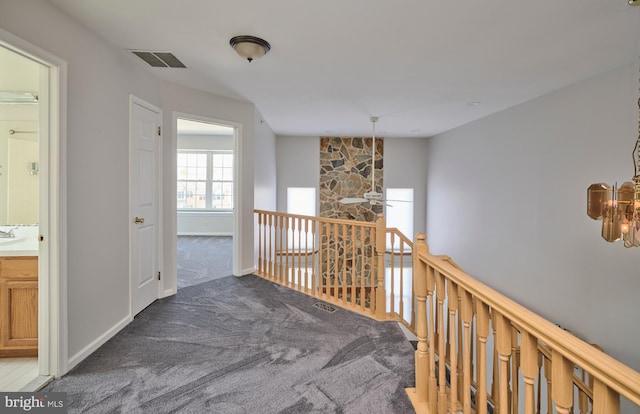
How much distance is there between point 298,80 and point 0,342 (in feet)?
10.8

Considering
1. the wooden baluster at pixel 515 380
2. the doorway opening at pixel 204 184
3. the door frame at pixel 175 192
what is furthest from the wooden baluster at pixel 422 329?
the doorway opening at pixel 204 184

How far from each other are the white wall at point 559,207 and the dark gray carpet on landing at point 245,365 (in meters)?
1.96

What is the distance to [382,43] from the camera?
247cm

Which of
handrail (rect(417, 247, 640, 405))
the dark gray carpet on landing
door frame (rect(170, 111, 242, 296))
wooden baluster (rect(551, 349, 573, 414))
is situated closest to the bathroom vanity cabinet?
the dark gray carpet on landing

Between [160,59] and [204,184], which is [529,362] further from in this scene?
[204,184]

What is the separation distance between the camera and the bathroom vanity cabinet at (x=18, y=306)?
2184 mm

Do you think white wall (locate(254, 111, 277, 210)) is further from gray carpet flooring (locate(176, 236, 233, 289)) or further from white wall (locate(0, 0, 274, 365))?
white wall (locate(0, 0, 274, 365))

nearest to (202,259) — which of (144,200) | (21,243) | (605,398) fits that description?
(144,200)

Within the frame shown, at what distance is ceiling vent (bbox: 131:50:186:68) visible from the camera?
8.94 feet

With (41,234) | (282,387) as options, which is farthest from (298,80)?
(282,387)

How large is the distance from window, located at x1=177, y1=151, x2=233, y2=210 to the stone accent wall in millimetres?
2700

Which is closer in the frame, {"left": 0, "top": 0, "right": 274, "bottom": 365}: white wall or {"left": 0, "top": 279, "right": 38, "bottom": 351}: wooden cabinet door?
{"left": 0, "top": 0, "right": 274, "bottom": 365}: white wall

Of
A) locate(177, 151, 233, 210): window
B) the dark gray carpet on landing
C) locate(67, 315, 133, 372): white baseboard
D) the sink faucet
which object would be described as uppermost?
locate(177, 151, 233, 210): window

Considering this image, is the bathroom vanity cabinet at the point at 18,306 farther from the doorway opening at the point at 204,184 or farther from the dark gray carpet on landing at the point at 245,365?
the doorway opening at the point at 204,184
